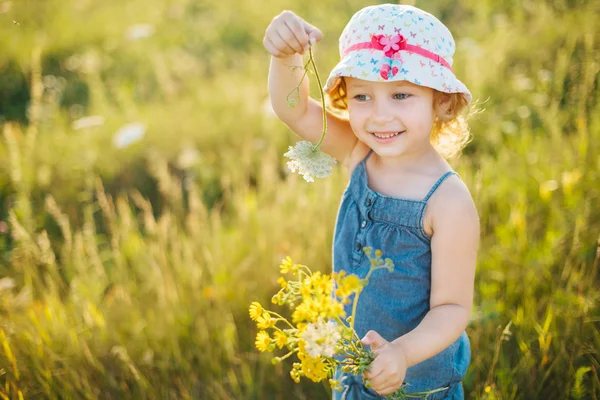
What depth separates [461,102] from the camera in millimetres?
1557

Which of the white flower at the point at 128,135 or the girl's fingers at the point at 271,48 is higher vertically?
the girl's fingers at the point at 271,48

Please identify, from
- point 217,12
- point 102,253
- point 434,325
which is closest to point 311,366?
point 434,325

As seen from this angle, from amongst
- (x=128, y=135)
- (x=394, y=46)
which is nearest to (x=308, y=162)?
(x=394, y=46)

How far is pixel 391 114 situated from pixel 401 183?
0.21 meters

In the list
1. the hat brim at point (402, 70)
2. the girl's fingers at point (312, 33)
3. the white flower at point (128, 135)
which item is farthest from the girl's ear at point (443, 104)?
the white flower at point (128, 135)

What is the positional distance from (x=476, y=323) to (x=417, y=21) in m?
1.25

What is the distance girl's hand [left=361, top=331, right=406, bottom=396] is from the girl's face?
506mm

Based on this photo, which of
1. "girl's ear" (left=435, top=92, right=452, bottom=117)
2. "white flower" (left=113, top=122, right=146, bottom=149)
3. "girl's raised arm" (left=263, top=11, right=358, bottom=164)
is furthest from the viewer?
"white flower" (left=113, top=122, right=146, bottom=149)

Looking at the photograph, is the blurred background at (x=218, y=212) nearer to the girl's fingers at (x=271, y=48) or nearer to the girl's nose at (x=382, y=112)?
the girl's nose at (x=382, y=112)

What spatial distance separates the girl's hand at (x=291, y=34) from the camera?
1.39 m

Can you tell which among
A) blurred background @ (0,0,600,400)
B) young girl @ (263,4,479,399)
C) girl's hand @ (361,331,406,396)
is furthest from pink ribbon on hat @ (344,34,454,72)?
blurred background @ (0,0,600,400)

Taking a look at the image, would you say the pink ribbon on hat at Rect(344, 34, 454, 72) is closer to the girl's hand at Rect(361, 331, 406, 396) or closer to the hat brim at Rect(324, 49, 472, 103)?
the hat brim at Rect(324, 49, 472, 103)

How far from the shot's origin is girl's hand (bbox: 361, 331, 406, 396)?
3.74 ft

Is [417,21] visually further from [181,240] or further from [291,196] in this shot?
[181,240]
